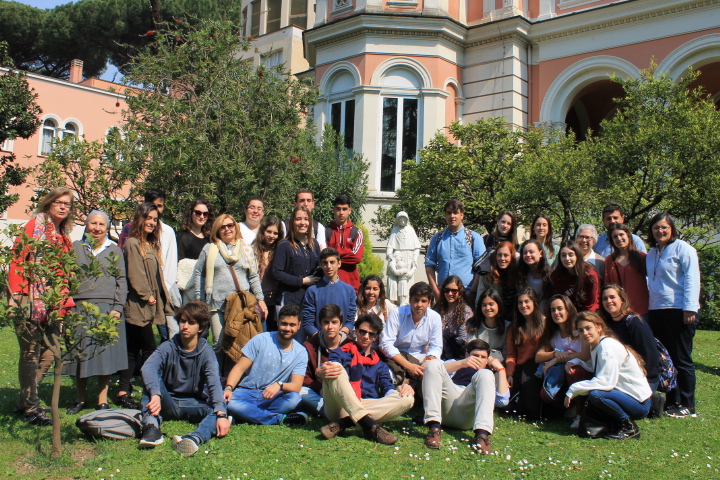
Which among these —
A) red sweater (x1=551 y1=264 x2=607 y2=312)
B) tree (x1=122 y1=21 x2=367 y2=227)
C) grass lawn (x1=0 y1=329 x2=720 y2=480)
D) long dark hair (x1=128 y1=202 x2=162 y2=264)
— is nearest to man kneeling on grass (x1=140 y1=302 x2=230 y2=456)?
grass lawn (x1=0 y1=329 x2=720 y2=480)

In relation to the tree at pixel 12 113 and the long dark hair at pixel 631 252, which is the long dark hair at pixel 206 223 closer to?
the long dark hair at pixel 631 252

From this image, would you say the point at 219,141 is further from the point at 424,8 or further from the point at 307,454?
the point at 424,8

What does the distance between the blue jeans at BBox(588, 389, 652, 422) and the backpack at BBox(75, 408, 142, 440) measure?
3.58m

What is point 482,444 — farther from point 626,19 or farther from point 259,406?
point 626,19

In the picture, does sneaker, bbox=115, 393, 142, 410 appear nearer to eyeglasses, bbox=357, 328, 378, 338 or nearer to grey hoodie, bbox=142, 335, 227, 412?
grey hoodie, bbox=142, 335, 227, 412

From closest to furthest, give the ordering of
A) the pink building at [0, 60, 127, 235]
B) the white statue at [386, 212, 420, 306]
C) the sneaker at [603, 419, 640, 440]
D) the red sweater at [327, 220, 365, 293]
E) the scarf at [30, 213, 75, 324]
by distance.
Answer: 1. the scarf at [30, 213, 75, 324]
2. the sneaker at [603, 419, 640, 440]
3. the red sweater at [327, 220, 365, 293]
4. the white statue at [386, 212, 420, 306]
5. the pink building at [0, 60, 127, 235]

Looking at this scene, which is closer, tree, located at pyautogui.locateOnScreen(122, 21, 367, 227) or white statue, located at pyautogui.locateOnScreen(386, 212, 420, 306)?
tree, located at pyautogui.locateOnScreen(122, 21, 367, 227)

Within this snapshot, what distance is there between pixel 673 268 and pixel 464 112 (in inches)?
449

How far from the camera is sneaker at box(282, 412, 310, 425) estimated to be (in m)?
5.29

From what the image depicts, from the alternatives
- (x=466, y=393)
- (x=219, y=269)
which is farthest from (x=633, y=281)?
(x=219, y=269)

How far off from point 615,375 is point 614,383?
2.6 inches

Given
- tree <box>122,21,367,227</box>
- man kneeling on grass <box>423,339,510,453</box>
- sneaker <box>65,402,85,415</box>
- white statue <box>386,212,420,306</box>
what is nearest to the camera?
man kneeling on grass <box>423,339,510,453</box>

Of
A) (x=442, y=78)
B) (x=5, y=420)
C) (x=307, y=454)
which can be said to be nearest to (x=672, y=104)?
(x=442, y=78)

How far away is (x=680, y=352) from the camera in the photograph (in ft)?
18.9
